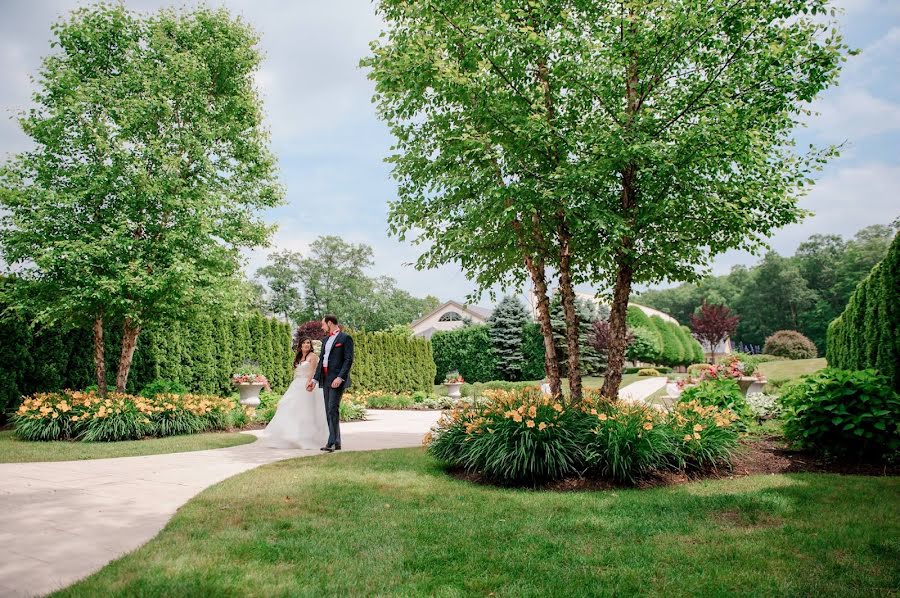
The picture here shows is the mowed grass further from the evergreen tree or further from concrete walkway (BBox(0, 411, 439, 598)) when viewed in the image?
the evergreen tree

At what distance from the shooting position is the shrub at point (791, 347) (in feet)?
108

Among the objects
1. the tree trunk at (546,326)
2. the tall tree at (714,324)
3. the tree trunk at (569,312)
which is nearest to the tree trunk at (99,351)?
the tree trunk at (546,326)

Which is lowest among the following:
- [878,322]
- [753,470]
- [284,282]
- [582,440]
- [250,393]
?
[753,470]

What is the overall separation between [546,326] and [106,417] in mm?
7123

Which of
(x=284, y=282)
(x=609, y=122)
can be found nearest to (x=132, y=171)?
(x=609, y=122)

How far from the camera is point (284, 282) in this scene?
51.2 metres

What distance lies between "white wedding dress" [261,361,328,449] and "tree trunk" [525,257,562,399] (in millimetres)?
3445

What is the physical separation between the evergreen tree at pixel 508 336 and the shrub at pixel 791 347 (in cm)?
1777

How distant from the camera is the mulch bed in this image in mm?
5172

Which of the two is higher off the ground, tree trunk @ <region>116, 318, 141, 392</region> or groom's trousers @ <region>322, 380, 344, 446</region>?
tree trunk @ <region>116, 318, 141, 392</region>

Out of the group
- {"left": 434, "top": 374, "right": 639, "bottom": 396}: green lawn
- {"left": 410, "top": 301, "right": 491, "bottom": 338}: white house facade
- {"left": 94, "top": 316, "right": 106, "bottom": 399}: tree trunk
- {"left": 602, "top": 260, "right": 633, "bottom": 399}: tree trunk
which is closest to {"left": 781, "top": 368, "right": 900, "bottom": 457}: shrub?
{"left": 602, "top": 260, "right": 633, "bottom": 399}: tree trunk

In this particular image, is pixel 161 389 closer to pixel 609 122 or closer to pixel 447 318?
pixel 609 122

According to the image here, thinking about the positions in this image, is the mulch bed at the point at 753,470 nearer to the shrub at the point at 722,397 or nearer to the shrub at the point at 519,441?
the shrub at the point at 519,441

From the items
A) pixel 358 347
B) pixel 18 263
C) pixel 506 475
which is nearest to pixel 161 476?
pixel 506 475
